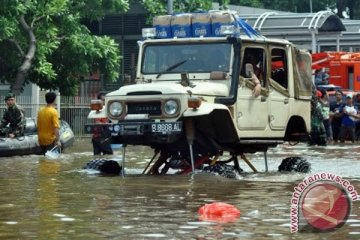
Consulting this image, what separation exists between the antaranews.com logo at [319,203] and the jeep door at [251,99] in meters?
7.10

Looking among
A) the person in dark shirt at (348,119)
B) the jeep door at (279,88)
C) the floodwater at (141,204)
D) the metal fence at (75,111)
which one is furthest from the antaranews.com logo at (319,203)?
the metal fence at (75,111)

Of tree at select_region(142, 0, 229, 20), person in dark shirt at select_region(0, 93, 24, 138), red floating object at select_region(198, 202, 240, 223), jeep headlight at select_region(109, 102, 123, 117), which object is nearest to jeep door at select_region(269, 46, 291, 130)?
jeep headlight at select_region(109, 102, 123, 117)

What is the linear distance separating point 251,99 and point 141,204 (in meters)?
5.36

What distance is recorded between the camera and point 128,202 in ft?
43.4

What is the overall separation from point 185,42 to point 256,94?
1.40 meters

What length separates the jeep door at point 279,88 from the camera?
18.5 m

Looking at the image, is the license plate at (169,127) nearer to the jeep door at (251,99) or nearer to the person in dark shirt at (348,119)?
the jeep door at (251,99)

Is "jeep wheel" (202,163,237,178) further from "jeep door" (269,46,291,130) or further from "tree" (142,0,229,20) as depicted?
"tree" (142,0,229,20)

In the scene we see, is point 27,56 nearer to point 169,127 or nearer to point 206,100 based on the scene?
point 206,100

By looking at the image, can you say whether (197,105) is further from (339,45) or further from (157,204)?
(339,45)

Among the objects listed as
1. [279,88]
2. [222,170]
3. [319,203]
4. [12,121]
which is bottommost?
[222,170]

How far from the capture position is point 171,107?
16.7 metres

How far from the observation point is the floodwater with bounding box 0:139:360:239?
10.4 metres

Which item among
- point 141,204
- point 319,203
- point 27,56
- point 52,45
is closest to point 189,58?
point 141,204
